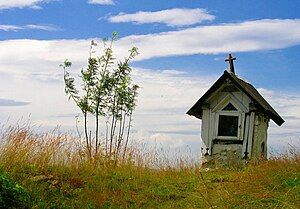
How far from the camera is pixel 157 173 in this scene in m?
14.3

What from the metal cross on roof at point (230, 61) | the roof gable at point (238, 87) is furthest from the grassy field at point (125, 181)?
the metal cross on roof at point (230, 61)

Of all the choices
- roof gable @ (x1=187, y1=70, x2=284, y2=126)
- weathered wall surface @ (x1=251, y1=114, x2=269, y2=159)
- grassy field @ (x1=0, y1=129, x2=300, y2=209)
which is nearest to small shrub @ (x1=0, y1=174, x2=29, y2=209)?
grassy field @ (x1=0, y1=129, x2=300, y2=209)

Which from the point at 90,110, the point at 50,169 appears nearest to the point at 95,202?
the point at 50,169

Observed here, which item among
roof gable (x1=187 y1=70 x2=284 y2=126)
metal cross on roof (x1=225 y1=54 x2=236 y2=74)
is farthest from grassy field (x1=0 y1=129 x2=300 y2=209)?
metal cross on roof (x1=225 y1=54 x2=236 y2=74)

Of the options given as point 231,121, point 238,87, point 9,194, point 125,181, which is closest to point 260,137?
point 231,121

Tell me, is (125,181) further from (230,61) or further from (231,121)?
(230,61)

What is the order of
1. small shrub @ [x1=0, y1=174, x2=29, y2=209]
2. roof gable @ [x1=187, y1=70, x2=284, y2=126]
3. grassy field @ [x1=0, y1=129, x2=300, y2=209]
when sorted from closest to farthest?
small shrub @ [x1=0, y1=174, x2=29, y2=209] → grassy field @ [x1=0, y1=129, x2=300, y2=209] → roof gable @ [x1=187, y1=70, x2=284, y2=126]

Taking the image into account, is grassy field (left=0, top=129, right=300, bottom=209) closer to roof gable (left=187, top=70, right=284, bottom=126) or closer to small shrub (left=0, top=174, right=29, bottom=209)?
small shrub (left=0, top=174, right=29, bottom=209)

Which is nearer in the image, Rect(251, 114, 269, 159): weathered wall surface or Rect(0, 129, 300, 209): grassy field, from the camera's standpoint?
Rect(0, 129, 300, 209): grassy field

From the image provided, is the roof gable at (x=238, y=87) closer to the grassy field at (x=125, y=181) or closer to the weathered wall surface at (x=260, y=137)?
the weathered wall surface at (x=260, y=137)

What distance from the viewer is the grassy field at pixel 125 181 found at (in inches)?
398

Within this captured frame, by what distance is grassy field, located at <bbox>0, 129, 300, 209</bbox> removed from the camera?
1010cm

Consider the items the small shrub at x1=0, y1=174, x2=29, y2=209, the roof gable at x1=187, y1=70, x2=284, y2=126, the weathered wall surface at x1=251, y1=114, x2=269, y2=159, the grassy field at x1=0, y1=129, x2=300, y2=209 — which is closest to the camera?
the small shrub at x1=0, y1=174, x2=29, y2=209

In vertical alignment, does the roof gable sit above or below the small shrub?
above
